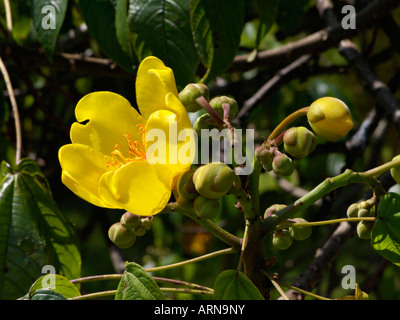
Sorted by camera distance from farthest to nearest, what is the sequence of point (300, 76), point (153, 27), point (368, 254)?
1. point (368, 254)
2. point (300, 76)
3. point (153, 27)

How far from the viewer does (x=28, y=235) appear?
4.53 feet

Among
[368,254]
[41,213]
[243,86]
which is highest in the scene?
[243,86]

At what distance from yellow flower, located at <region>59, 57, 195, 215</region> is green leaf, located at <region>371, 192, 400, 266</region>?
34 cm

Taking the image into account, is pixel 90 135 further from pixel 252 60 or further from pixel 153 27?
pixel 252 60

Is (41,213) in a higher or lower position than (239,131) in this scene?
lower

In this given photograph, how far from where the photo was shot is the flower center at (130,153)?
1.15m

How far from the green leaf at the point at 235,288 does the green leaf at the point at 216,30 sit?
1.92 ft

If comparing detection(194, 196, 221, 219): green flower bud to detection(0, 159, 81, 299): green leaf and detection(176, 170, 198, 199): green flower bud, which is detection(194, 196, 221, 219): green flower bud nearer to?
detection(176, 170, 198, 199): green flower bud

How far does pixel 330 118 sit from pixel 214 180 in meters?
0.22

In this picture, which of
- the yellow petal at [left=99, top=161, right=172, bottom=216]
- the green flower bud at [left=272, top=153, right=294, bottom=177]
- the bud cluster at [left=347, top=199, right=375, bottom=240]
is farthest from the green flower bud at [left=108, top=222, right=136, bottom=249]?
the bud cluster at [left=347, top=199, right=375, bottom=240]

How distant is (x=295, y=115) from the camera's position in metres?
0.96

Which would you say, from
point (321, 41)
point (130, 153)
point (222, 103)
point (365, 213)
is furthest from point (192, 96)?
point (321, 41)

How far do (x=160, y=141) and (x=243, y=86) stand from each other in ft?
4.31

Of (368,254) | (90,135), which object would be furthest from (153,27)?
(368,254)
